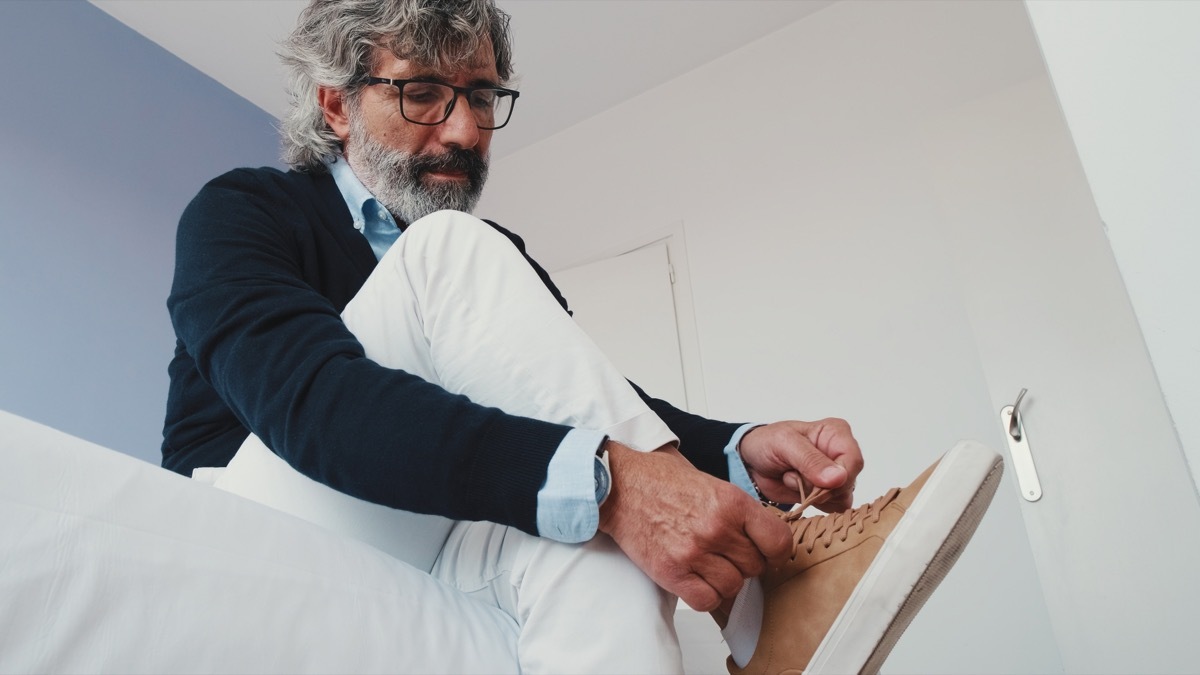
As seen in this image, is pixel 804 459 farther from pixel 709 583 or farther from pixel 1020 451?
pixel 1020 451

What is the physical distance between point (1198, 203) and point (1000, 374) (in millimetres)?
1237

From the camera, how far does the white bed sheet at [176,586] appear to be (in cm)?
34

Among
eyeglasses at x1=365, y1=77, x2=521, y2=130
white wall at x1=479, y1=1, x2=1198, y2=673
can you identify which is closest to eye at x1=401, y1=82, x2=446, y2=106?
eyeglasses at x1=365, y1=77, x2=521, y2=130

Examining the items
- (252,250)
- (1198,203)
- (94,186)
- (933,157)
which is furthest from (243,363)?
(94,186)

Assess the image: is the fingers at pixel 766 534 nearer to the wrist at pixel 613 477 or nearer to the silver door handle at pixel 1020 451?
the wrist at pixel 613 477

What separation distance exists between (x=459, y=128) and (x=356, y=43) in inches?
8.6

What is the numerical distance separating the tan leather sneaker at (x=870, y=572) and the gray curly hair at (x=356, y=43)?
3.06ft

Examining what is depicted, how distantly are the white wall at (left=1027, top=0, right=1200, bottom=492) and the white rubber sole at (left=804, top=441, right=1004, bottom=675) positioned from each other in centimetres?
13

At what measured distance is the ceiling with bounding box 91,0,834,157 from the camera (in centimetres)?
244

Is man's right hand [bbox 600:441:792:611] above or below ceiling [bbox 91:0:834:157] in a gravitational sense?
below

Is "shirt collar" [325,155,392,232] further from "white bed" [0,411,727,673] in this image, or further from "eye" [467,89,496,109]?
"white bed" [0,411,727,673]

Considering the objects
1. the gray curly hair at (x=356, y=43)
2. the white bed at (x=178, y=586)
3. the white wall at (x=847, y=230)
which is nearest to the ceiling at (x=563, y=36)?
the white wall at (x=847, y=230)

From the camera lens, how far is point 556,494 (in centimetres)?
50

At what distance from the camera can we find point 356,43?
120cm
